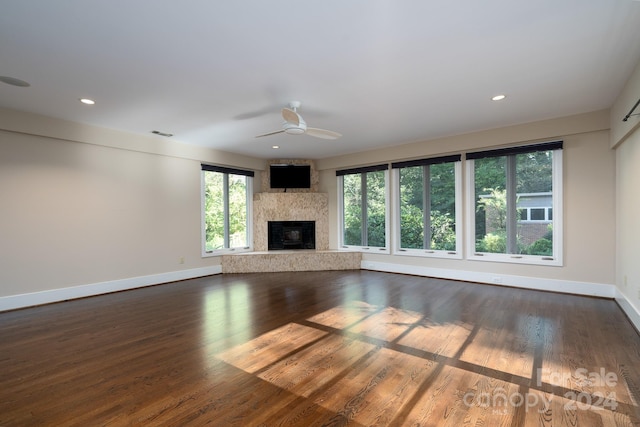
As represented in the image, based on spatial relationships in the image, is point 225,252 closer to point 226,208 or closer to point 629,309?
point 226,208

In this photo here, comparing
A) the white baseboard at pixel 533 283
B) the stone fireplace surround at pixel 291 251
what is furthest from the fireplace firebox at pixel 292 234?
the white baseboard at pixel 533 283

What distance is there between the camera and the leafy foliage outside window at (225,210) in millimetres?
6477

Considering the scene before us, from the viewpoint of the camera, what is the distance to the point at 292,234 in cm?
741

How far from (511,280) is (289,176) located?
5088mm

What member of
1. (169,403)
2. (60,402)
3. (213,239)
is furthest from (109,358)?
(213,239)

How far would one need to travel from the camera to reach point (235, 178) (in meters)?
6.99

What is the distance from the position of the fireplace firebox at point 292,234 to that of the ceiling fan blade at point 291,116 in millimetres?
4050

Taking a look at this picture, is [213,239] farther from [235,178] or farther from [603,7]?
[603,7]

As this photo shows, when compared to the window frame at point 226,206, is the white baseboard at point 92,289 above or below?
below

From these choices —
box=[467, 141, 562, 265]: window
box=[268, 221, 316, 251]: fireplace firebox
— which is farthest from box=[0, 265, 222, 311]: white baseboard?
box=[467, 141, 562, 265]: window

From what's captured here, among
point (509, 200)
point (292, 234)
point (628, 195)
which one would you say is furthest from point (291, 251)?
point (628, 195)

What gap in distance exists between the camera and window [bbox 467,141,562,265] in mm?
4695

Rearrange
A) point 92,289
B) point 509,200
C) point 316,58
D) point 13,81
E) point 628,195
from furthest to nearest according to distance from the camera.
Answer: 1. point 509,200
2. point 92,289
3. point 628,195
4. point 13,81
5. point 316,58

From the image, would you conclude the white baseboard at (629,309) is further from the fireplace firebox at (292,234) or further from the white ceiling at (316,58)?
the fireplace firebox at (292,234)
